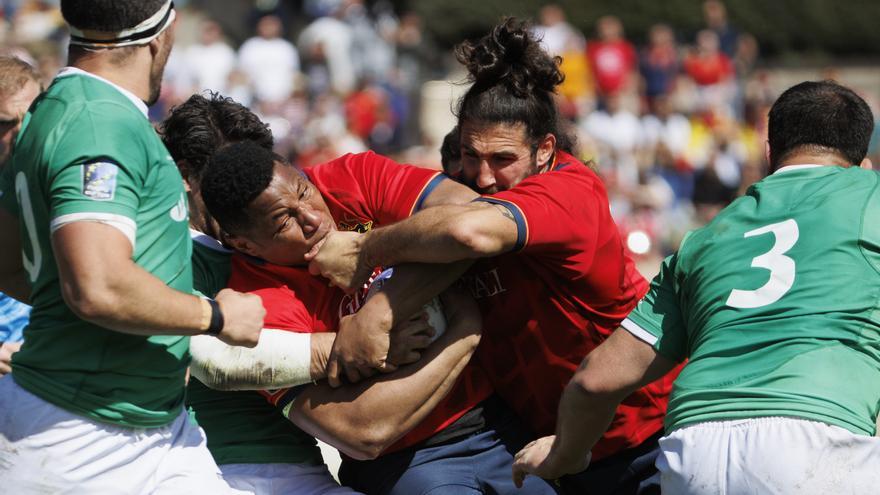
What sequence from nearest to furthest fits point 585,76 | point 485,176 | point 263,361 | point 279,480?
point 263,361
point 279,480
point 485,176
point 585,76

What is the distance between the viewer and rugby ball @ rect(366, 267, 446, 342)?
4.09m

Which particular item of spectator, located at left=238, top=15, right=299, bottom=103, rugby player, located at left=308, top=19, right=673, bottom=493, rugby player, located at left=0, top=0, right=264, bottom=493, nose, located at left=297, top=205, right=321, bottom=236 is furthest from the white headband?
spectator, located at left=238, top=15, right=299, bottom=103

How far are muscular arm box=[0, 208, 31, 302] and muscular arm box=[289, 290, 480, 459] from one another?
103 centimetres

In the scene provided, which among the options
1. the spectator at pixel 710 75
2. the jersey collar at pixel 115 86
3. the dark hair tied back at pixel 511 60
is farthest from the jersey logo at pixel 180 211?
the spectator at pixel 710 75

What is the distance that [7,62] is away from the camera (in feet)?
16.2

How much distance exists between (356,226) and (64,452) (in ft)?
4.67

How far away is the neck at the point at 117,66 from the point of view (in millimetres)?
3422

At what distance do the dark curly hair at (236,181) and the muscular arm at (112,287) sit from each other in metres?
0.74

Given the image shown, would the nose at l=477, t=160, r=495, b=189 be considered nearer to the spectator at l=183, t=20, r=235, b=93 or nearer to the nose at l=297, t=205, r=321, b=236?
the nose at l=297, t=205, r=321, b=236

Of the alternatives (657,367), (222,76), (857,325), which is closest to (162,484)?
(657,367)

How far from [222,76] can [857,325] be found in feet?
46.9

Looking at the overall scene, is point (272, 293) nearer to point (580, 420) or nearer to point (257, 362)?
point (257, 362)

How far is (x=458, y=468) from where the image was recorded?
422 centimetres

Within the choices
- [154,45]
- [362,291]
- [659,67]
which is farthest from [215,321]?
[659,67]
